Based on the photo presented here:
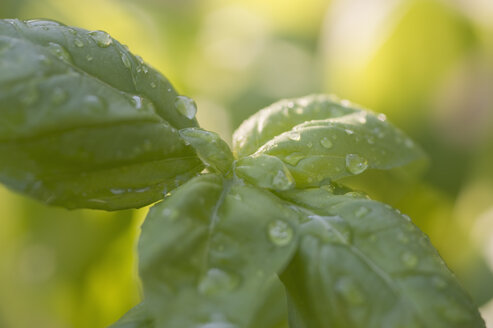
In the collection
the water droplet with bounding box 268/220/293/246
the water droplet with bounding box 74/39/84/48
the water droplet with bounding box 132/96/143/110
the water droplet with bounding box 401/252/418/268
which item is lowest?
the water droplet with bounding box 268/220/293/246

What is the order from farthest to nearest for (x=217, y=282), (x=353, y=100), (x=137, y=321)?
(x=353, y=100)
(x=137, y=321)
(x=217, y=282)

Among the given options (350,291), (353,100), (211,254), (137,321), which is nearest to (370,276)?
(350,291)

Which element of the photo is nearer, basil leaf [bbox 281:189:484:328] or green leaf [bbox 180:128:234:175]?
basil leaf [bbox 281:189:484:328]

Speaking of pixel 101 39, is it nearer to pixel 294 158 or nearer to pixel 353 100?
pixel 294 158

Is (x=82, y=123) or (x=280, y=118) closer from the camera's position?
(x=82, y=123)

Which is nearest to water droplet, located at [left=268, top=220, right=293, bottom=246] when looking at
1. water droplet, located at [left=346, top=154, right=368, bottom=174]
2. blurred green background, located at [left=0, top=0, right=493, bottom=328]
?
water droplet, located at [left=346, top=154, right=368, bottom=174]

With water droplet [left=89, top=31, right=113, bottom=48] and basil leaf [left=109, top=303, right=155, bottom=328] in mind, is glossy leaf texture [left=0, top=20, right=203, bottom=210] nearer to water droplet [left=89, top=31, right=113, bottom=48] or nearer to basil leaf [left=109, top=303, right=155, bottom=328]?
water droplet [left=89, top=31, right=113, bottom=48]
